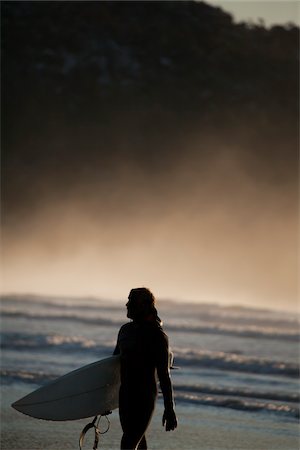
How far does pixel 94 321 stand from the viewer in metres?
23.7

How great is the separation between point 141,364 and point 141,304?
353 mm

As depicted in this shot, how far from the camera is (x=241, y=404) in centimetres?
1314

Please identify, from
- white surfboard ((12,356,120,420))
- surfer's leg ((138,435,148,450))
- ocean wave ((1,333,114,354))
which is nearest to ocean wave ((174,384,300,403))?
ocean wave ((1,333,114,354))

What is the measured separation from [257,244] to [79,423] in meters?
25.5

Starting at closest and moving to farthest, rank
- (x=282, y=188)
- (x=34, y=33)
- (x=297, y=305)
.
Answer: (x=297, y=305)
(x=282, y=188)
(x=34, y=33)

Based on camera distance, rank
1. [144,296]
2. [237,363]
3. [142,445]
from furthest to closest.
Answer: [237,363] < [142,445] < [144,296]

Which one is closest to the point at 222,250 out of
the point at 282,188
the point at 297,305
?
the point at 282,188

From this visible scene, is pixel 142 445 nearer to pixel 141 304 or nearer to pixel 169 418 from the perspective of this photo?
pixel 169 418

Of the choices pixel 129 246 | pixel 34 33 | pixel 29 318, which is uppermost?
pixel 34 33

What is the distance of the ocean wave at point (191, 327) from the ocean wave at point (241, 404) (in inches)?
301

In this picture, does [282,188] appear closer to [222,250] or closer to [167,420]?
[222,250]

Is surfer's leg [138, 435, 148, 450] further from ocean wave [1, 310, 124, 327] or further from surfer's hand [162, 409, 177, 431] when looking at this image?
ocean wave [1, 310, 124, 327]

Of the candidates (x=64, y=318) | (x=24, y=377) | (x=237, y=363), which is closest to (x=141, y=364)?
(x=24, y=377)

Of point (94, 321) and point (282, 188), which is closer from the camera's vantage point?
point (94, 321)
